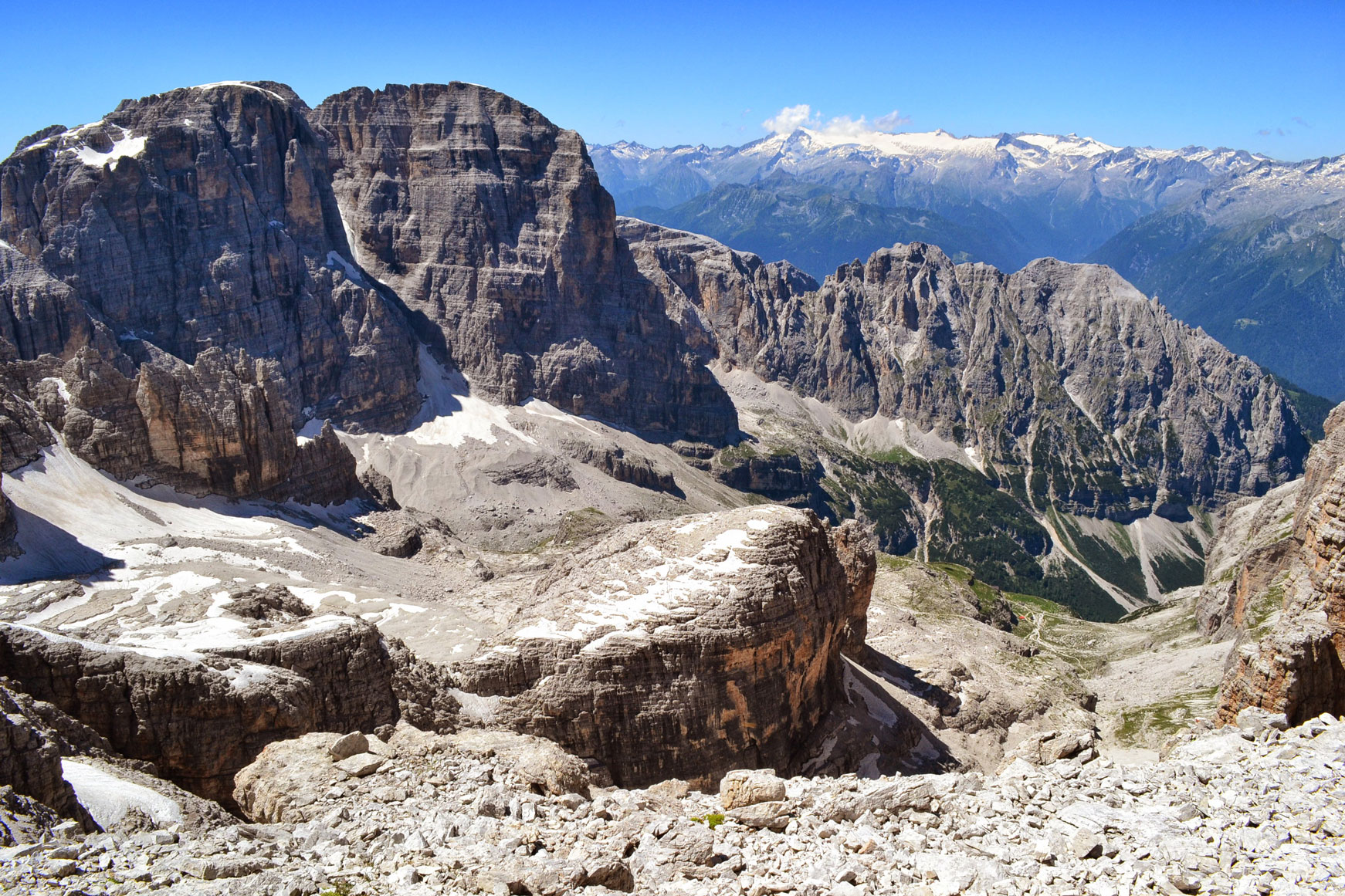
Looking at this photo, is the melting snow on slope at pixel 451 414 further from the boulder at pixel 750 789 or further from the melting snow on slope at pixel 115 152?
the boulder at pixel 750 789

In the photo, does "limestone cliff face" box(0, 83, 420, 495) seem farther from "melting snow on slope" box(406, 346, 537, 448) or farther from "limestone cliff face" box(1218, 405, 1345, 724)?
"limestone cliff face" box(1218, 405, 1345, 724)

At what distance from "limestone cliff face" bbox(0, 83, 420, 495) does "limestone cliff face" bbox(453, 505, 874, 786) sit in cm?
5727

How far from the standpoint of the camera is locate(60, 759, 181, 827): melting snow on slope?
977 inches

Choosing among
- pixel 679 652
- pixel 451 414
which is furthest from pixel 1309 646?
Result: pixel 451 414

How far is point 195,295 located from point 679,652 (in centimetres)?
12348

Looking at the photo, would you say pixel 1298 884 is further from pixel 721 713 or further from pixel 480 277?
pixel 480 277

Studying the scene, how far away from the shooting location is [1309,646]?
31.2 meters

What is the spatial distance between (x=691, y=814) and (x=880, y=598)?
250 feet

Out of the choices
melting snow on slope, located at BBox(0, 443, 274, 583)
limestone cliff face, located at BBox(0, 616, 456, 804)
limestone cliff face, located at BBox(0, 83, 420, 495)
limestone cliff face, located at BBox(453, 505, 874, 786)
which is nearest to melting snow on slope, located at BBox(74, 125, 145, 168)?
limestone cliff face, located at BBox(0, 83, 420, 495)

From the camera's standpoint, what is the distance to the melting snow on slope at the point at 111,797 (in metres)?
24.8

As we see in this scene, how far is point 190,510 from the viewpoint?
8975 centimetres

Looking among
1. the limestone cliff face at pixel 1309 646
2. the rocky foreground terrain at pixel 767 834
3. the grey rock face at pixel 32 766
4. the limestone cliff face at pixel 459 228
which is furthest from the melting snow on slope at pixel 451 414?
the grey rock face at pixel 32 766

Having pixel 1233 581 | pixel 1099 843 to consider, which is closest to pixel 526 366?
pixel 1233 581

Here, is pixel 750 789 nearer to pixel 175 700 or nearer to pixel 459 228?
pixel 175 700
